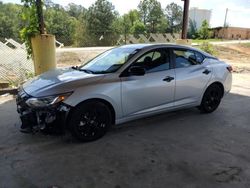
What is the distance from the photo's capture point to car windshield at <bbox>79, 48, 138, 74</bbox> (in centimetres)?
450

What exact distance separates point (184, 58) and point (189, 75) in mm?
346

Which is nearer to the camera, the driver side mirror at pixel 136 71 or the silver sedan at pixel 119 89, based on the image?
the silver sedan at pixel 119 89

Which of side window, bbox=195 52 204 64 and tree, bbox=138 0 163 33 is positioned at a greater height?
tree, bbox=138 0 163 33

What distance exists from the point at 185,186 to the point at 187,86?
2381 mm

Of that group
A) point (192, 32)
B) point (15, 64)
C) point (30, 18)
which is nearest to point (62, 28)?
point (192, 32)

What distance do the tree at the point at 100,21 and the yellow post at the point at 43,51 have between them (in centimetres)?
3034

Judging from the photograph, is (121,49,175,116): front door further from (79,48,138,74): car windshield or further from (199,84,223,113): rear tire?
(199,84,223,113): rear tire

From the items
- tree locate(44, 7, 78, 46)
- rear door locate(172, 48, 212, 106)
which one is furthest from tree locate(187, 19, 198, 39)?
rear door locate(172, 48, 212, 106)

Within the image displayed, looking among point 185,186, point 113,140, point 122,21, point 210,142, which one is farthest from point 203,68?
point 122,21

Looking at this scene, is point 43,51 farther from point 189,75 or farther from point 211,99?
point 211,99

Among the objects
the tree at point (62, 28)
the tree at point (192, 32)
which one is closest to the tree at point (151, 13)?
the tree at point (192, 32)

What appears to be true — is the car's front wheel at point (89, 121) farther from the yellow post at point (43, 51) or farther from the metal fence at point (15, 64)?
the metal fence at point (15, 64)

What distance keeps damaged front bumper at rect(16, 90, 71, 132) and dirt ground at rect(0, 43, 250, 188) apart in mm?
347

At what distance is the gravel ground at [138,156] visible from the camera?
3.20 meters
